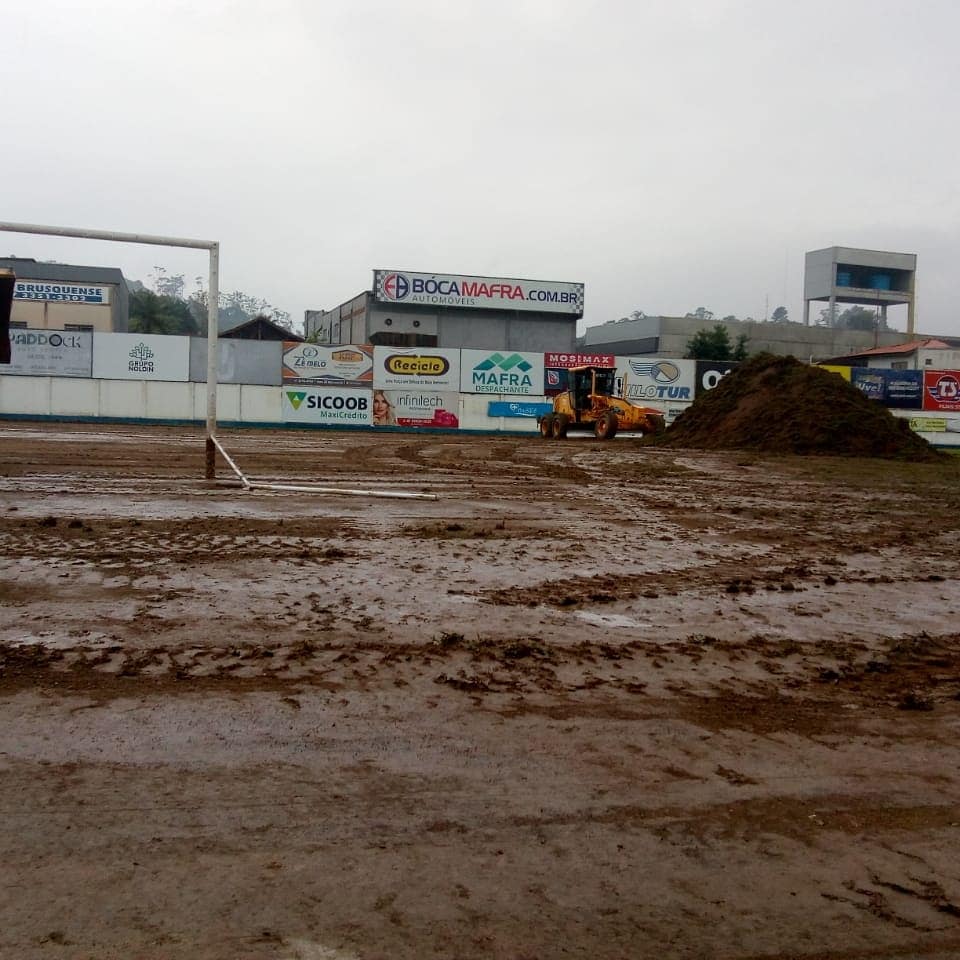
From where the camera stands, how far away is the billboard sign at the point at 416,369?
41938 millimetres

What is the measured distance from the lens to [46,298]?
67.8m

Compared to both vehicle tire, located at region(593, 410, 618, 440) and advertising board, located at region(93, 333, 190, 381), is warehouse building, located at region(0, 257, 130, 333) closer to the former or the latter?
advertising board, located at region(93, 333, 190, 381)

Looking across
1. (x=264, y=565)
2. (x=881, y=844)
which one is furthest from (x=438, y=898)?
(x=264, y=565)

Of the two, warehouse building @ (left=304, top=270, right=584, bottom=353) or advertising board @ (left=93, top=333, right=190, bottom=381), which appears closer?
advertising board @ (left=93, top=333, right=190, bottom=381)

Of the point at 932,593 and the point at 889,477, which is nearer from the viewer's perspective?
the point at 932,593

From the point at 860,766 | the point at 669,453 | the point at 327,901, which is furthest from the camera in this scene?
the point at 669,453

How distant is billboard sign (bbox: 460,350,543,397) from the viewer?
4266 cm

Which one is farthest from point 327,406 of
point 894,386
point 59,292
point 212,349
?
point 59,292

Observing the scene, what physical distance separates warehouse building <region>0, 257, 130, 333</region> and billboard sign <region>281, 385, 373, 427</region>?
32802 millimetres

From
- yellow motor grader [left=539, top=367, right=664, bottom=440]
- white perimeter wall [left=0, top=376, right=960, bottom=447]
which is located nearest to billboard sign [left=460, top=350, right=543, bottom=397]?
yellow motor grader [left=539, top=367, right=664, bottom=440]

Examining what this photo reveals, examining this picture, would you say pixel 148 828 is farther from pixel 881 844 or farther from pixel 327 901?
pixel 881 844

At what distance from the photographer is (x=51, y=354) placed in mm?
38625

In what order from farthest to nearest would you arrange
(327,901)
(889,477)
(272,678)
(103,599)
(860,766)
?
(889,477) → (103,599) → (272,678) → (860,766) → (327,901)

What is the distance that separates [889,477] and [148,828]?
19.6 meters
